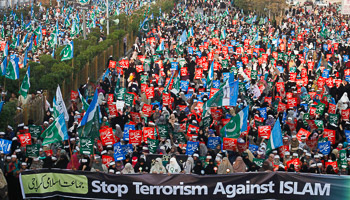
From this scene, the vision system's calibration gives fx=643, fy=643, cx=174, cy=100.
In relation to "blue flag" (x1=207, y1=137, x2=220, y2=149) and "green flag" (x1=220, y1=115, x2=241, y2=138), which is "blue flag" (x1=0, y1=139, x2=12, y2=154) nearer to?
"blue flag" (x1=207, y1=137, x2=220, y2=149)

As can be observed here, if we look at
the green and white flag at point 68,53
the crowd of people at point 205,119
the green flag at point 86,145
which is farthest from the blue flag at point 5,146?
the green and white flag at point 68,53

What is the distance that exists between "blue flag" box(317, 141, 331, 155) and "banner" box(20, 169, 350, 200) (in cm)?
315

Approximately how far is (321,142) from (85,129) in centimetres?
565

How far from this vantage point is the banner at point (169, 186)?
12.4 metres

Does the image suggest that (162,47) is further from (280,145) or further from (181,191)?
(181,191)

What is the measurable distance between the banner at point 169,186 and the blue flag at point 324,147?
3154 millimetres

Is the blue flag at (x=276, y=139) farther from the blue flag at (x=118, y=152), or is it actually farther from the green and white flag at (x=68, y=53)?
the green and white flag at (x=68, y=53)

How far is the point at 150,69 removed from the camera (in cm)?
2598

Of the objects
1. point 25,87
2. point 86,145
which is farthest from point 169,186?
point 25,87

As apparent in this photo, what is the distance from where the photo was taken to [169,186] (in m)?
12.4

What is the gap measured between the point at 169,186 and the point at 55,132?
3.08m

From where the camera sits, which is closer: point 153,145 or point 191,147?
point 191,147

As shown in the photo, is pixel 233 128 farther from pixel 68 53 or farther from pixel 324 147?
pixel 68 53

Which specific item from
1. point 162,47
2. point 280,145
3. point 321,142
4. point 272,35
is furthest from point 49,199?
point 272,35
